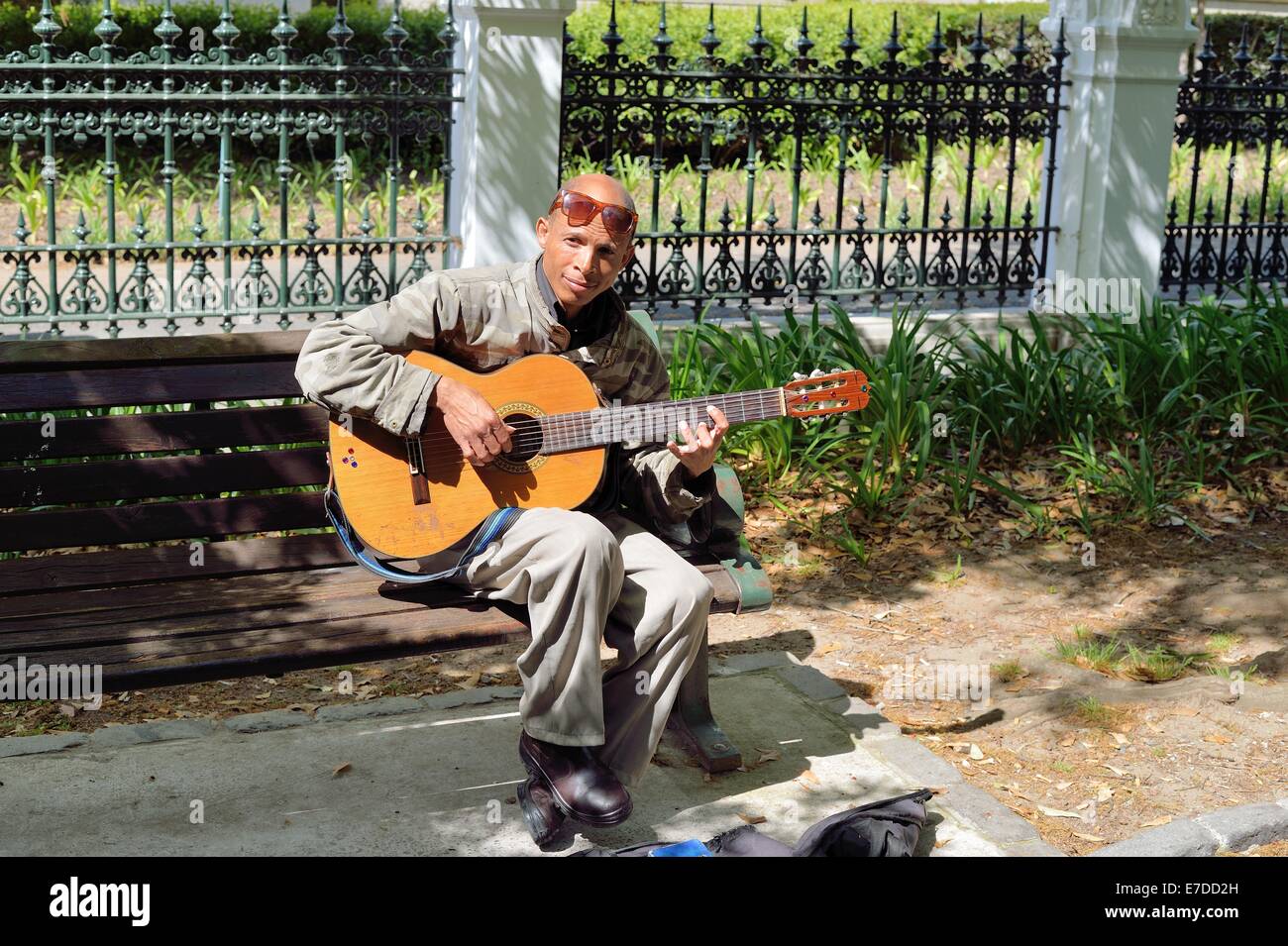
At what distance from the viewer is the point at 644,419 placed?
154 inches

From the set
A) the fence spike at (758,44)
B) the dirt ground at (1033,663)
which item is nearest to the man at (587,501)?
the dirt ground at (1033,663)

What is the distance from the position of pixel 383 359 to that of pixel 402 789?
1.15m

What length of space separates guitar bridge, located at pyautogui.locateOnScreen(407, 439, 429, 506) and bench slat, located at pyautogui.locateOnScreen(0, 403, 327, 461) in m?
0.58

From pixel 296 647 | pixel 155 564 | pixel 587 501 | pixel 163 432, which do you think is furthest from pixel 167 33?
pixel 296 647

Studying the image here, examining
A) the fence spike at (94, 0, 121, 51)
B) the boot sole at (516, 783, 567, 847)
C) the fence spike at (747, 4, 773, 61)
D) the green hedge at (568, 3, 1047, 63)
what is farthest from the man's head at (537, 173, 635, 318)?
the green hedge at (568, 3, 1047, 63)

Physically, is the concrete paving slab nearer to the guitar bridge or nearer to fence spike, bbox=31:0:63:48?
the guitar bridge

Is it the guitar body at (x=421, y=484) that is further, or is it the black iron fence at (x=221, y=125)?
the black iron fence at (x=221, y=125)

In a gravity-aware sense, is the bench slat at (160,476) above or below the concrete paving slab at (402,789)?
above

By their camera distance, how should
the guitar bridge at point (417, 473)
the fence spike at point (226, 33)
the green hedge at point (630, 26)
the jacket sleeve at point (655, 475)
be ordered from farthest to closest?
the green hedge at point (630, 26)
the fence spike at point (226, 33)
the jacket sleeve at point (655, 475)
the guitar bridge at point (417, 473)

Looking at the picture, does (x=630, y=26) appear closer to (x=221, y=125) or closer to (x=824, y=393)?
(x=221, y=125)

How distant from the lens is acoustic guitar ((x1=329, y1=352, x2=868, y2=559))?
3.90 m

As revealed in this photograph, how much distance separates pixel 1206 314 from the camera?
291 inches

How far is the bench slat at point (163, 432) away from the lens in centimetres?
408

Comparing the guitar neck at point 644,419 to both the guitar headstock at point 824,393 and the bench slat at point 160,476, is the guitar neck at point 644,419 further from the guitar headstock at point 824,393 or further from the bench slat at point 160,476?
the bench slat at point 160,476
